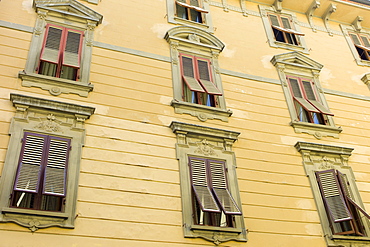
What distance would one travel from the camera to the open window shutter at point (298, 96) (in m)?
12.4

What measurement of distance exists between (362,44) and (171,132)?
10.1 m

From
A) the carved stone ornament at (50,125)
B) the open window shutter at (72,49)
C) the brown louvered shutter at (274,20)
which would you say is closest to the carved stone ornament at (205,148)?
the carved stone ornament at (50,125)

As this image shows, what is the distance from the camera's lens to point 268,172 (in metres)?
10.6

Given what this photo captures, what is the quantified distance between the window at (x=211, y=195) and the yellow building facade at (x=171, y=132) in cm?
3

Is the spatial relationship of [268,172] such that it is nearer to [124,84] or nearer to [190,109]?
[190,109]

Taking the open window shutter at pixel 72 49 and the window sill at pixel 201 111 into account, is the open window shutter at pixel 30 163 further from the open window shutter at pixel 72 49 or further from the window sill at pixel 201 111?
the window sill at pixel 201 111

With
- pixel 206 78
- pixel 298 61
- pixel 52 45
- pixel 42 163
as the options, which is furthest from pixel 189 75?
pixel 42 163

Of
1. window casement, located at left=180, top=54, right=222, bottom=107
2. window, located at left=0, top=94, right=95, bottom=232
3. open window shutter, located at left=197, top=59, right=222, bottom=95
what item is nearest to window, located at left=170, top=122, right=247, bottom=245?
window casement, located at left=180, top=54, right=222, bottom=107

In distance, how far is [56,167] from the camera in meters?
8.47

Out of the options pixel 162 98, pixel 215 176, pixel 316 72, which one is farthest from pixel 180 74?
pixel 316 72

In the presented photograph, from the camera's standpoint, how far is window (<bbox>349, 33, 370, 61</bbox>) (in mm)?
15920

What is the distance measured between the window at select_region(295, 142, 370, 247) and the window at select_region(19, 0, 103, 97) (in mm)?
6310

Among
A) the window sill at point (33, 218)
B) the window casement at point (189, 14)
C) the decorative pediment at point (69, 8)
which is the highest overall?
the window casement at point (189, 14)

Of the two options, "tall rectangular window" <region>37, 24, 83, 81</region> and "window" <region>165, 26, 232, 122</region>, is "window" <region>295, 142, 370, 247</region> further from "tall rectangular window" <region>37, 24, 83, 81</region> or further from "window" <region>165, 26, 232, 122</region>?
"tall rectangular window" <region>37, 24, 83, 81</region>
